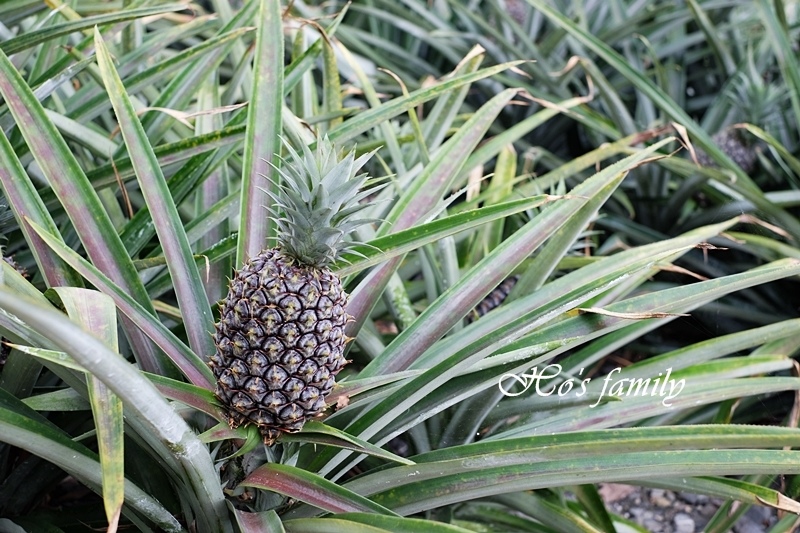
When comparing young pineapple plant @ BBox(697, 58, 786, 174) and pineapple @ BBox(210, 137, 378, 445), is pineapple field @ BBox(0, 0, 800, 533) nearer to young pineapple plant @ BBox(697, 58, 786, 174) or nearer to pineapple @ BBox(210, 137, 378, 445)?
pineapple @ BBox(210, 137, 378, 445)

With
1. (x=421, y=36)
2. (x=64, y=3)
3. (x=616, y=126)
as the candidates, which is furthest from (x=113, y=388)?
(x=421, y=36)

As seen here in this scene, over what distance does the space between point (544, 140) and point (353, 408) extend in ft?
5.98

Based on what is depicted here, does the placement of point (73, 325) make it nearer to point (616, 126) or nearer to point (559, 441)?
point (559, 441)

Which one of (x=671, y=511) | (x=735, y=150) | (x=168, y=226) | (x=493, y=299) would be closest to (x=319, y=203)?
(x=168, y=226)

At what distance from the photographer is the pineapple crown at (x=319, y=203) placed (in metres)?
0.81

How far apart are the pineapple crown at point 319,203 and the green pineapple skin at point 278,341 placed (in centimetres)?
3

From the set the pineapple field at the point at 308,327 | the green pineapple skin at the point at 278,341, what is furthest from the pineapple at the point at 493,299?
the green pineapple skin at the point at 278,341

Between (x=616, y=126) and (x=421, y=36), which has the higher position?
(x=421, y=36)

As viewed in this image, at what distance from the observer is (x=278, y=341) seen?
833 millimetres

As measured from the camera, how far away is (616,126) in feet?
7.23

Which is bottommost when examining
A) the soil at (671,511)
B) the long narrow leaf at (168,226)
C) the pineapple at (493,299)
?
the soil at (671,511)

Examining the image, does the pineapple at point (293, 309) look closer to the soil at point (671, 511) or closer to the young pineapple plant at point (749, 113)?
the soil at point (671, 511)

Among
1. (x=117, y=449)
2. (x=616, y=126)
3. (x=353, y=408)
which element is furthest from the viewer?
(x=616, y=126)

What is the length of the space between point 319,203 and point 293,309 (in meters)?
0.13
